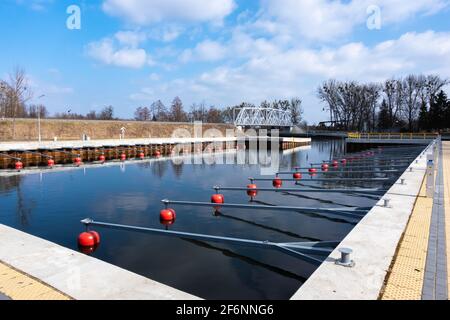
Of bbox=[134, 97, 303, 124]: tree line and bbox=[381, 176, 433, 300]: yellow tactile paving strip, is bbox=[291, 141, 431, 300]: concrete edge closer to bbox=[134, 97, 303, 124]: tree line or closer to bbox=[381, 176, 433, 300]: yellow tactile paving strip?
bbox=[381, 176, 433, 300]: yellow tactile paving strip

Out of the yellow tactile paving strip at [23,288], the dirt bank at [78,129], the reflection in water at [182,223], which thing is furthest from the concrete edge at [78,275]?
the dirt bank at [78,129]

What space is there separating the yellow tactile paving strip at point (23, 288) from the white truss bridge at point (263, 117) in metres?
99.1

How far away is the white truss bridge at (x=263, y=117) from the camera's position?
108500 mm

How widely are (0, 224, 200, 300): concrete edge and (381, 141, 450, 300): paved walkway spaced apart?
316cm

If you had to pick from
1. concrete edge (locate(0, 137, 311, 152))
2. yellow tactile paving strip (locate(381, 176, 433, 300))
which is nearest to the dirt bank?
concrete edge (locate(0, 137, 311, 152))

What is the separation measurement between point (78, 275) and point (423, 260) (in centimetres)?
614

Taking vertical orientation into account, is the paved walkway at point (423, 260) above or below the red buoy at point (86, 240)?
above

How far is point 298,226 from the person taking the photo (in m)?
11.8

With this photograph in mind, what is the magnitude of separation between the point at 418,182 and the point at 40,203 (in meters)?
17.4

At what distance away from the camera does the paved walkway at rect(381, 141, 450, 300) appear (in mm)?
4734

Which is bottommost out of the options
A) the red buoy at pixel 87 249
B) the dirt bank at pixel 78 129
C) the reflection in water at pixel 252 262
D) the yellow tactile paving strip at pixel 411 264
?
the reflection in water at pixel 252 262

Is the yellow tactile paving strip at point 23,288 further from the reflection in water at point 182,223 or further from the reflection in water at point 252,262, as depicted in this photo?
the reflection in water at point 252,262

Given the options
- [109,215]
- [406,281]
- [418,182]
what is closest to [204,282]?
[406,281]
